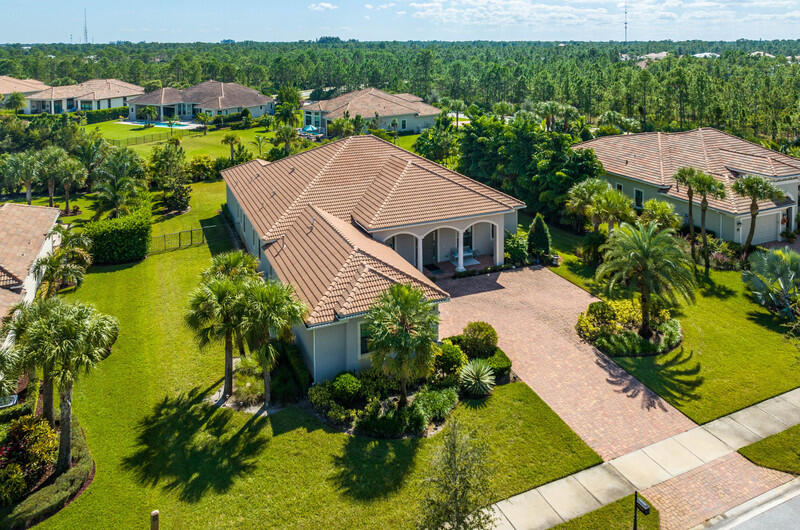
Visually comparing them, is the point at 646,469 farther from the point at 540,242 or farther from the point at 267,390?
the point at 540,242

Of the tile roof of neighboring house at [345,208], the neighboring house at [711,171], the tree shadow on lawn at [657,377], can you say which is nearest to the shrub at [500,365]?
the tile roof of neighboring house at [345,208]

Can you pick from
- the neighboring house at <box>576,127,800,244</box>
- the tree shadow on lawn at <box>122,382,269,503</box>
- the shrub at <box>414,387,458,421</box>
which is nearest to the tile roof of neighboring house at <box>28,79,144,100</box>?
the neighboring house at <box>576,127,800,244</box>

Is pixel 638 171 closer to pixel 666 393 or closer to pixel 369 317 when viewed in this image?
pixel 666 393

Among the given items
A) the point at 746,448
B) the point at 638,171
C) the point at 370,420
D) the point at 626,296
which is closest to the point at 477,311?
the point at 626,296

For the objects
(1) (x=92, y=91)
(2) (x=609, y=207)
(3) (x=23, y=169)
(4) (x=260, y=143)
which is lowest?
(2) (x=609, y=207)

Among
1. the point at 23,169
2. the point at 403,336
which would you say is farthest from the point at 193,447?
the point at 23,169

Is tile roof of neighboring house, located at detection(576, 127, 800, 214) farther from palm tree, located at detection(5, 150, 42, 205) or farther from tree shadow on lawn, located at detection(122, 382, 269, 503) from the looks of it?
palm tree, located at detection(5, 150, 42, 205)
